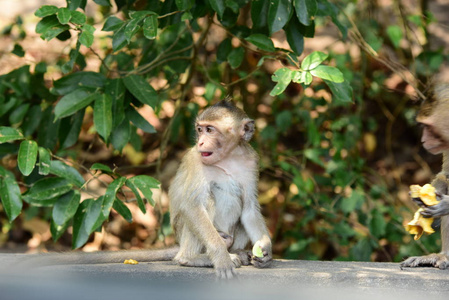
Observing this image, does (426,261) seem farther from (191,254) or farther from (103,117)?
(103,117)

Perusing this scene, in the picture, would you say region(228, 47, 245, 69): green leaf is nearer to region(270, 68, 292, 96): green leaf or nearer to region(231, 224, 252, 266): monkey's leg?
region(270, 68, 292, 96): green leaf

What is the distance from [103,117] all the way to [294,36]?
4.28 ft

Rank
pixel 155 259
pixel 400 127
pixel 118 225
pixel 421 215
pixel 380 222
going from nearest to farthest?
pixel 421 215 → pixel 155 259 → pixel 380 222 → pixel 118 225 → pixel 400 127

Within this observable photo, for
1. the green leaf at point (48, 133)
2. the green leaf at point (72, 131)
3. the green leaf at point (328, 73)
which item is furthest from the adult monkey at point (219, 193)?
the green leaf at point (48, 133)

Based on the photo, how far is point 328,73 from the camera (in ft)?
12.8

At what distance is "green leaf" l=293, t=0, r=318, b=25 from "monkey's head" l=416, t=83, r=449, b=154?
33.9 inches

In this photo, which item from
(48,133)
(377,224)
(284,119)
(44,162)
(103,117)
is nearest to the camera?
(44,162)

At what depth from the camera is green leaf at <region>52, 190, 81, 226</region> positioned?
412 cm

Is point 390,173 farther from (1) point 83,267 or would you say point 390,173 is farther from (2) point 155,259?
(1) point 83,267

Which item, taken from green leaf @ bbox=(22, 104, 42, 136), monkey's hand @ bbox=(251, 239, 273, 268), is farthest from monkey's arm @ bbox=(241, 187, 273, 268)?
green leaf @ bbox=(22, 104, 42, 136)

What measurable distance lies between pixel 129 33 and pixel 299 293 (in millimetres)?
1723

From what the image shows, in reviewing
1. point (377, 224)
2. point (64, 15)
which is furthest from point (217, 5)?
point (377, 224)

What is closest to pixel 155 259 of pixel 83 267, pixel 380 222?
pixel 83 267

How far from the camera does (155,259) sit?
4285 millimetres
